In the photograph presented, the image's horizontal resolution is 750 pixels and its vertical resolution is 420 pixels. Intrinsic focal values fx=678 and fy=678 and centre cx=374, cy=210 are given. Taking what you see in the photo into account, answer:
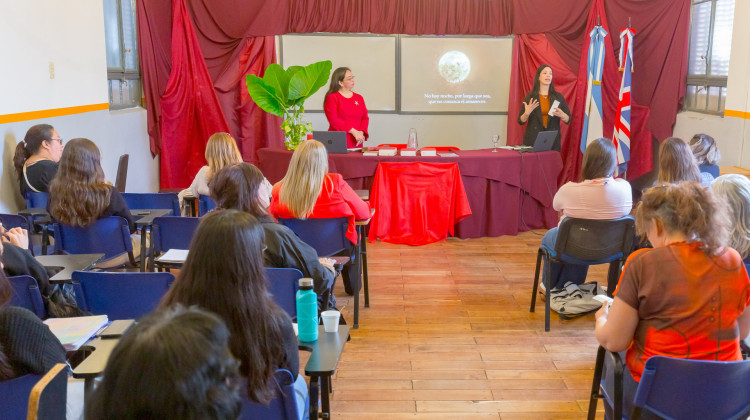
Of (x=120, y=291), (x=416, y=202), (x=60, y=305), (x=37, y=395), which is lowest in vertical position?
(x=416, y=202)

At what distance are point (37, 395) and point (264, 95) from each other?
544 centimetres

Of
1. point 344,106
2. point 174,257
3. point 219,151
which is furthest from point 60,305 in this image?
point 344,106

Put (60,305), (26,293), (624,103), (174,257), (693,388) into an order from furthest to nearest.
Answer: (624,103), (174,257), (60,305), (26,293), (693,388)

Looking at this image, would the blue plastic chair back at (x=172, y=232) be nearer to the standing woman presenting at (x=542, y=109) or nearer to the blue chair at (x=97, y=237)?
the blue chair at (x=97, y=237)

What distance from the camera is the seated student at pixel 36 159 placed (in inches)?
180

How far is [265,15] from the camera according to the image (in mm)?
7461

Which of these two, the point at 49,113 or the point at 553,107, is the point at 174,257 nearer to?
the point at 49,113

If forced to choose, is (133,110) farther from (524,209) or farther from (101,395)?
(101,395)

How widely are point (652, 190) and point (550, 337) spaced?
2007 millimetres

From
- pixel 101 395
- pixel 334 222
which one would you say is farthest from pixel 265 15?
pixel 101 395

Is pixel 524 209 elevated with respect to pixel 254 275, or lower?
lower

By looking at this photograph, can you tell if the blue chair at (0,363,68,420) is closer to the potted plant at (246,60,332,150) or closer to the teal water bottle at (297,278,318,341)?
the teal water bottle at (297,278,318,341)

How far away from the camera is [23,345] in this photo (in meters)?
1.73

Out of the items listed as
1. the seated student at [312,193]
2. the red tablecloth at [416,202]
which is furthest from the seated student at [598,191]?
the red tablecloth at [416,202]
